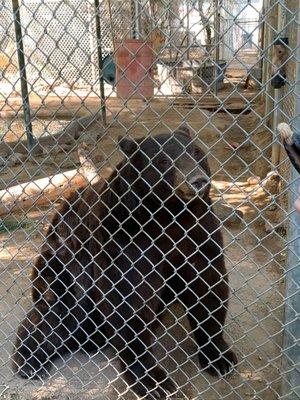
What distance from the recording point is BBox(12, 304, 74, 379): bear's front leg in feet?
11.1

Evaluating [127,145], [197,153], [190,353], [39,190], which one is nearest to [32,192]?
[39,190]

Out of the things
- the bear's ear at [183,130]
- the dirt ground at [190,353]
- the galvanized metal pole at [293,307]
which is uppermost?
the bear's ear at [183,130]

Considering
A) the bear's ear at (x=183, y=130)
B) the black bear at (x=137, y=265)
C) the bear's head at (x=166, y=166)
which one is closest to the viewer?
the bear's head at (x=166, y=166)

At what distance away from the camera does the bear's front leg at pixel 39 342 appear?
3.37 m

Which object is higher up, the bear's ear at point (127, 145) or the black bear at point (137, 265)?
the bear's ear at point (127, 145)

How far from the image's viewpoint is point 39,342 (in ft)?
11.4

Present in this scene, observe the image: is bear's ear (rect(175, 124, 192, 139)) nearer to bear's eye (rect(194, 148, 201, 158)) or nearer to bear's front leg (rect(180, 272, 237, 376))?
bear's eye (rect(194, 148, 201, 158))

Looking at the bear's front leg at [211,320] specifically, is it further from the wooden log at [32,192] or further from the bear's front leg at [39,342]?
the wooden log at [32,192]

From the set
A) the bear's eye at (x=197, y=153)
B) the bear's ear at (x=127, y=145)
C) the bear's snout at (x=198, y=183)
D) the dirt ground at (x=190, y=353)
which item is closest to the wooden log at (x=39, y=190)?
the dirt ground at (x=190, y=353)

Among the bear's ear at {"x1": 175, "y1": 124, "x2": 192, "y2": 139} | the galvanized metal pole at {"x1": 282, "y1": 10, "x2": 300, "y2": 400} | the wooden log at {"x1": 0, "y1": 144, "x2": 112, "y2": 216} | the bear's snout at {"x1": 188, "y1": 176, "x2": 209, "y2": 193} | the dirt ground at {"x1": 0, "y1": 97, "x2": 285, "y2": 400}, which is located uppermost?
the bear's ear at {"x1": 175, "y1": 124, "x2": 192, "y2": 139}

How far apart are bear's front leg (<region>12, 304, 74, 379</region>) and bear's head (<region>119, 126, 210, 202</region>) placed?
1.09 metres

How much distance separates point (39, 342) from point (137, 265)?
0.95 m

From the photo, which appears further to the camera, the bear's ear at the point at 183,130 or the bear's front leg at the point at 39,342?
the bear's front leg at the point at 39,342

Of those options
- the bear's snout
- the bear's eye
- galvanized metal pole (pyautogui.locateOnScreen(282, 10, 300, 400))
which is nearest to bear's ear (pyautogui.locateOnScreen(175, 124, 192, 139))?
the bear's eye
